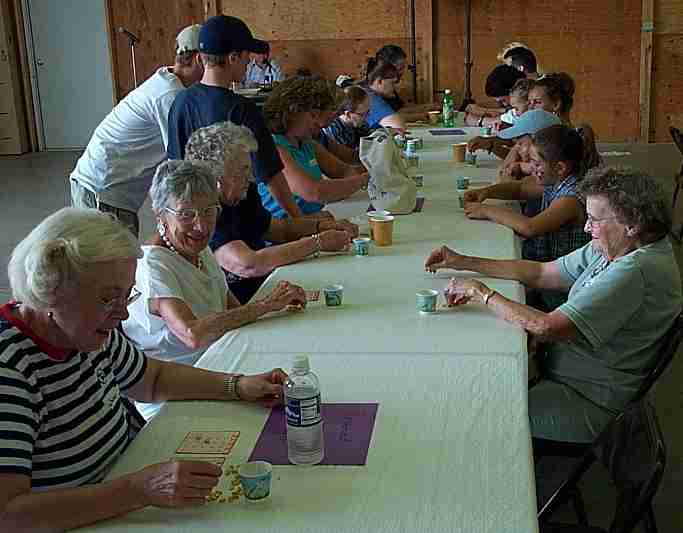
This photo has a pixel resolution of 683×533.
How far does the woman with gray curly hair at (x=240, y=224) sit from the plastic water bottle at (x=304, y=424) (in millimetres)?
1323

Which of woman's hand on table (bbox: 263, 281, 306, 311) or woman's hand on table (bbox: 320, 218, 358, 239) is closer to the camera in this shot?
woman's hand on table (bbox: 263, 281, 306, 311)

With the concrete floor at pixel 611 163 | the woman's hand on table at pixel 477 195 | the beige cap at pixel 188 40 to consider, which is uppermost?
the beige cap at pixel 188 40

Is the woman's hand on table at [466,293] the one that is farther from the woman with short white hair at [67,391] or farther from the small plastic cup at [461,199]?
the small plastic cup at [461,199]

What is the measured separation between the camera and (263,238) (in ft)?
11.3

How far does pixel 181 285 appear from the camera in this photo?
8.14ft

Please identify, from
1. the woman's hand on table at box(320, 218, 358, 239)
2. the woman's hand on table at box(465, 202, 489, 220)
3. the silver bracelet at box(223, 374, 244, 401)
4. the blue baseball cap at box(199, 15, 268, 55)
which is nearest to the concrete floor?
the woman's hand on table at box(465, 202, 489, 220)

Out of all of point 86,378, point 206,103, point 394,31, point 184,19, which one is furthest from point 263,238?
point 184,19

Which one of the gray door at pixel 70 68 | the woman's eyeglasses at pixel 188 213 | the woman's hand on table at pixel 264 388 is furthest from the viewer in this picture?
the gray door at pixel 70 68

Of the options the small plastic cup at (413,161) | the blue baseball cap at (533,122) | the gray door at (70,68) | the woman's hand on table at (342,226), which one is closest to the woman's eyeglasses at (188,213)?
the woman's hand on table at (342,226)

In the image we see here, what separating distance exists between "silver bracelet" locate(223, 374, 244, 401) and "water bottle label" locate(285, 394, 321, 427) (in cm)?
34

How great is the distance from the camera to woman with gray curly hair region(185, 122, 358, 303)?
2.86 m

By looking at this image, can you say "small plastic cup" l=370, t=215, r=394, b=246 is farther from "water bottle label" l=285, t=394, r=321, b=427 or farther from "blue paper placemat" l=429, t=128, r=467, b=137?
"blue paper placemat" l=429, t=128, r=467, b=137

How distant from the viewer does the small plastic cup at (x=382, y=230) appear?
3.20 metres

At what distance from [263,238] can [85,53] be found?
7.99 metres
